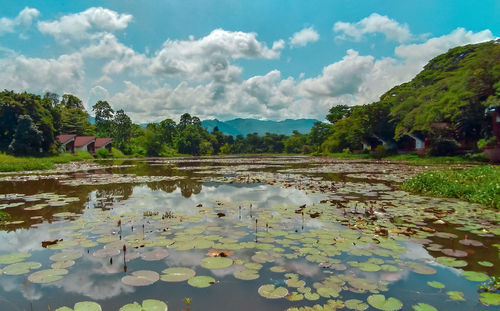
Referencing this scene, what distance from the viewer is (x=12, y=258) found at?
4094 mm

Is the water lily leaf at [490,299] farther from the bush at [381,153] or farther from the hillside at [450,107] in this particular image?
the bush at [381,153]

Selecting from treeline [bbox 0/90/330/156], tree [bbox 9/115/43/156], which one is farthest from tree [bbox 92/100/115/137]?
tree [bbox 9/115/43/156]

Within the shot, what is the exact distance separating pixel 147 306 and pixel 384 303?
2.35 metres

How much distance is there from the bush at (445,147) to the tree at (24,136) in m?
43.4

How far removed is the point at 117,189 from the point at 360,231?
941 centimetres

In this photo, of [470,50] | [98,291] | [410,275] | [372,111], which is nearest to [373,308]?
[410,275]

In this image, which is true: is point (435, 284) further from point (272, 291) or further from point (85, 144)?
point (85, 144)

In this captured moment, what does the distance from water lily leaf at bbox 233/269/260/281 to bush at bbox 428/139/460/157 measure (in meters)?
32.8

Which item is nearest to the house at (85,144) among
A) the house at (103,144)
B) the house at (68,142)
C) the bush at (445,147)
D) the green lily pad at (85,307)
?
the house at (68,142)

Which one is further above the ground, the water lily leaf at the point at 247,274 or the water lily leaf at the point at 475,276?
the water lily leaf at the point at 247,274

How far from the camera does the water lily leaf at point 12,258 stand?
13.1 ft

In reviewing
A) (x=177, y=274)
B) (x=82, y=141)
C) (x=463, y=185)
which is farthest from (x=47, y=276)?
(x=82, y=141)

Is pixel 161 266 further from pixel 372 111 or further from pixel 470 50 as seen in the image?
pixel 470 50

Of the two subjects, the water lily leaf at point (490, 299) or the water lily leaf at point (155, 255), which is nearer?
the water lily leaf at point (490, 299)
